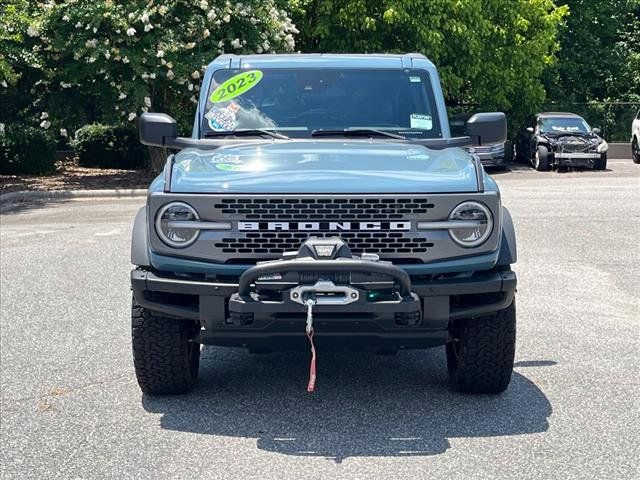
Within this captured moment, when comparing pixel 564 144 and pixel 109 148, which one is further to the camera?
pixel 109 148

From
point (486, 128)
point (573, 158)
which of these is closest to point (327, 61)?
point (486, 128)

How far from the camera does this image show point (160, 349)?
627 cm

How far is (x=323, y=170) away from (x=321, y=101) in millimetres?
1523

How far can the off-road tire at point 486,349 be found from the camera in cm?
621

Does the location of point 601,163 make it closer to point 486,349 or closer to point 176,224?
point 486,349

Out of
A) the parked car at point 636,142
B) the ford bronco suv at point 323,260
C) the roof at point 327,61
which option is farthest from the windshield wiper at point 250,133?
the parked car at point 636,142

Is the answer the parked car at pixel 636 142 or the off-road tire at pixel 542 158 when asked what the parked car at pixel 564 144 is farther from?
the parked car at pixel 636 142

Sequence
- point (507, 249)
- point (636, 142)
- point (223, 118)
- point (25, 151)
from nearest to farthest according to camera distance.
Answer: point (507, 249) → point (223, 118) → point (25, 151) → point (636, 142)

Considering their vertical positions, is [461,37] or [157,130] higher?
[461,37]

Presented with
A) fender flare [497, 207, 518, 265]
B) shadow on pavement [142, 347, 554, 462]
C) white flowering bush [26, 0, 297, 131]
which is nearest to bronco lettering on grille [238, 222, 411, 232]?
fender flare [497, 207, 518, 265]

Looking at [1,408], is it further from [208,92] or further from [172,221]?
[208,92]

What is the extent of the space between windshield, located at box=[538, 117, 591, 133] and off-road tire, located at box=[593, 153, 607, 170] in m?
0.89

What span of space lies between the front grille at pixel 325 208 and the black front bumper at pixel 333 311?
0.38m

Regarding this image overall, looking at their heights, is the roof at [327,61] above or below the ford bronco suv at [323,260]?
above
